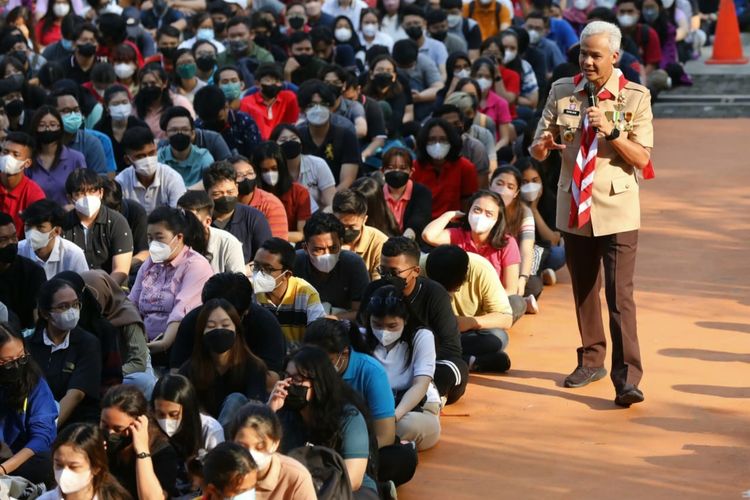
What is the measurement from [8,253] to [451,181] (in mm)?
3864

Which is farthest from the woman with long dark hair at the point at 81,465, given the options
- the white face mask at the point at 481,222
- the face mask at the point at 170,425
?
the white face mask at the point at 481,222

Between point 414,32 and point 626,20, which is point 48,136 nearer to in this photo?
point 414,32

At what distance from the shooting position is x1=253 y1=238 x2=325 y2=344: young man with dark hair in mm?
8820

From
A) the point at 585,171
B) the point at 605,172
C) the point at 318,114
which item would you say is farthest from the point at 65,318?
the point at 318,114

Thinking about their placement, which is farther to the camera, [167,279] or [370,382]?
[167,279]

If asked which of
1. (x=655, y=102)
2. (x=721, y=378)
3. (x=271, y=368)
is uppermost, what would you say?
(x=271, y=368)

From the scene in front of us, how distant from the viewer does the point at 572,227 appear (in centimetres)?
858

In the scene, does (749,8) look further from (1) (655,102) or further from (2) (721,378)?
(2) (721,378)

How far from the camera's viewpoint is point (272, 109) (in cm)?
1420

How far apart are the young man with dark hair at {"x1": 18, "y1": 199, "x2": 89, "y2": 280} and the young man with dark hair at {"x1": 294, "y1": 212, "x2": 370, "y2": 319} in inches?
53.9

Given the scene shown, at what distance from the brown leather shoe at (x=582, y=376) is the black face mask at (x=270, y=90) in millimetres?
5766

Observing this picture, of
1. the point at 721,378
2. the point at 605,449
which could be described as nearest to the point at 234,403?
the point at 605,449

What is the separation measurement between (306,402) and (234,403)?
0.78m

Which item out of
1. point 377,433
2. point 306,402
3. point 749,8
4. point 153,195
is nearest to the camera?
point 306,402
